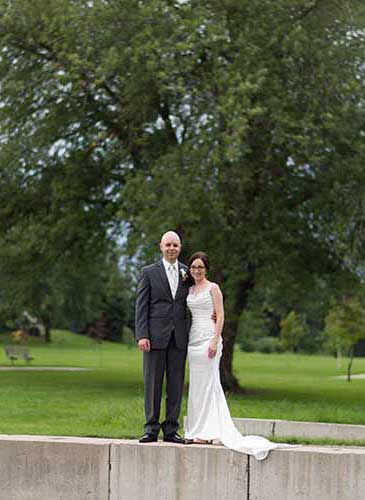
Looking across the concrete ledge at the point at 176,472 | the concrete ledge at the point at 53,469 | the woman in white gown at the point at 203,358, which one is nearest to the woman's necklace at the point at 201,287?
the woman in white gown at the point at 203,358

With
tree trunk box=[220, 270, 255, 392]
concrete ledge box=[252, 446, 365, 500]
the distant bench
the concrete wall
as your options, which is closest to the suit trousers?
the concrete wall

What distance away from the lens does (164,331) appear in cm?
1120

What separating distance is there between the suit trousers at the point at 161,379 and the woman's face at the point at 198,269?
68 cm

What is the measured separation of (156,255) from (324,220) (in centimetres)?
429

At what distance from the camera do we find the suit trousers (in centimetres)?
1126

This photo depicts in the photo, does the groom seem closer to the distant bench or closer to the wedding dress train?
the wedding dress train

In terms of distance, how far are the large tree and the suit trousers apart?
12318 millimetres

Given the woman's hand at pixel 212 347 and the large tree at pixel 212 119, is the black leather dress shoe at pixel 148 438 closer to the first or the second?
the woman's hand at pixel 212 347

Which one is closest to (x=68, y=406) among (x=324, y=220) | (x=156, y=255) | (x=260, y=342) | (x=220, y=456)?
(x=156, y=255)

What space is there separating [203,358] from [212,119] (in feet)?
46.9

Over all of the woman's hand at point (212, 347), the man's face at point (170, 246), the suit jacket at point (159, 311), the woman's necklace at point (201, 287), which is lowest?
the woman's hand at point (212, 347)

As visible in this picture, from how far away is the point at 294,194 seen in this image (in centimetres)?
2653

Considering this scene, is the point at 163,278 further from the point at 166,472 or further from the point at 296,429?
the point at 296,429

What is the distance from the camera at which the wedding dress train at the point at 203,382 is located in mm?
11109
